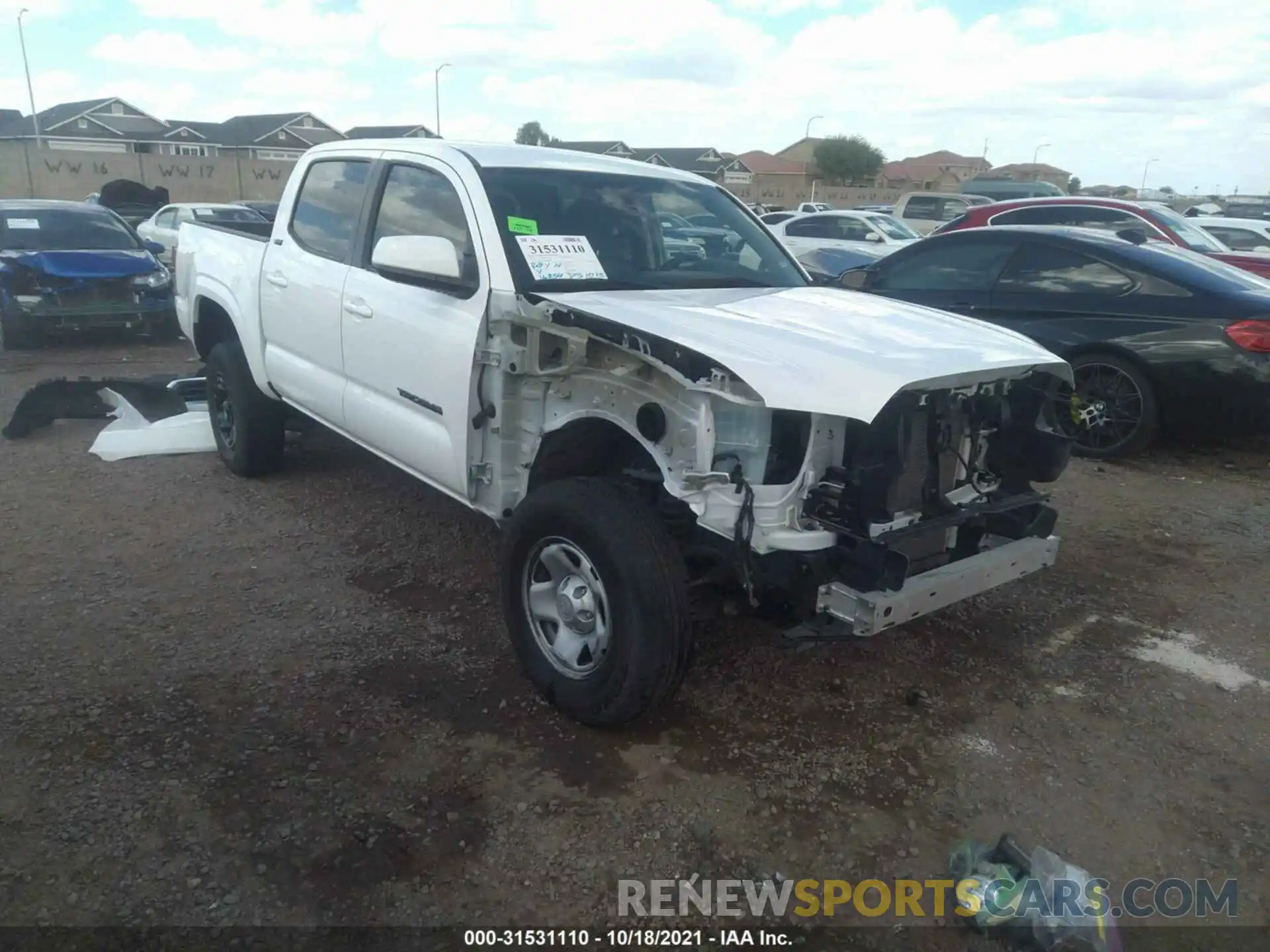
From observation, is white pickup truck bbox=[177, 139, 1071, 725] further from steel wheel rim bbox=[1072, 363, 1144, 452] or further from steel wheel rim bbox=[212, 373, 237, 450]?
steel wheel rim bbox=[1072, 363, 1144, 452]

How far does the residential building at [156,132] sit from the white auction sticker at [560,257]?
55.7m

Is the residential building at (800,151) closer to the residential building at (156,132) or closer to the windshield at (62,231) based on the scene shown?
the residential building at (156,132)

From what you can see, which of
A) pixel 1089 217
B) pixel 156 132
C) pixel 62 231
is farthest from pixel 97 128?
pixel 1089 217

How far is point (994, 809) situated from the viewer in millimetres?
3035

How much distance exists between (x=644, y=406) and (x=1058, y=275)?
5.07m

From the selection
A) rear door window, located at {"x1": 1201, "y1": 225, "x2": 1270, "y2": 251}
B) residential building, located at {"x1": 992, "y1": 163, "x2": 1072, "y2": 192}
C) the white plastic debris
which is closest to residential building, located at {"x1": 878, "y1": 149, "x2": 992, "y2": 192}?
residential building, located at {"x1": 992, "y1": 163, "x2": 1072, "y2": 192}

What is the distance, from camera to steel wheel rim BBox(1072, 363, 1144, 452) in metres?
6.63

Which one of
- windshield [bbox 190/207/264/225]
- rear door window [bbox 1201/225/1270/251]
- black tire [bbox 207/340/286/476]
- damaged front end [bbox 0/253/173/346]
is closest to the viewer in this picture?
black tire [bbox 207/340/286/476]

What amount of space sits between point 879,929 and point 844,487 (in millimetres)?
1221

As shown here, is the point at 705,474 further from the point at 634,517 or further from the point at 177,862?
the point at 177,862

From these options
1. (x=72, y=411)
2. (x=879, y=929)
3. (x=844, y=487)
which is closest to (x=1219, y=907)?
(x=879, y=929)

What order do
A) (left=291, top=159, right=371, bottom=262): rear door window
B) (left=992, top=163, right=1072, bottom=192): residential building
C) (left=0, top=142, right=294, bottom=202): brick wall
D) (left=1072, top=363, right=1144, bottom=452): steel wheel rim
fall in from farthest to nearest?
(left=992, top=163, right=1072, bottom=192): residential building → (left=0, top=142, right=294, bottom=202): brick wall → (left=1072, top=363, right=1144, bottom=452): steel wheel rim → (left=291, top=159, right=371, bottom=262): rear door window

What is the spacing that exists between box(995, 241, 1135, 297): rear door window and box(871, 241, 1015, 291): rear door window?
0.38 ft

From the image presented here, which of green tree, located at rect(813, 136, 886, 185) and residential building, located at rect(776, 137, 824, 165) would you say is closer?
green tree, located at rect(813, 136, 886, 185)
